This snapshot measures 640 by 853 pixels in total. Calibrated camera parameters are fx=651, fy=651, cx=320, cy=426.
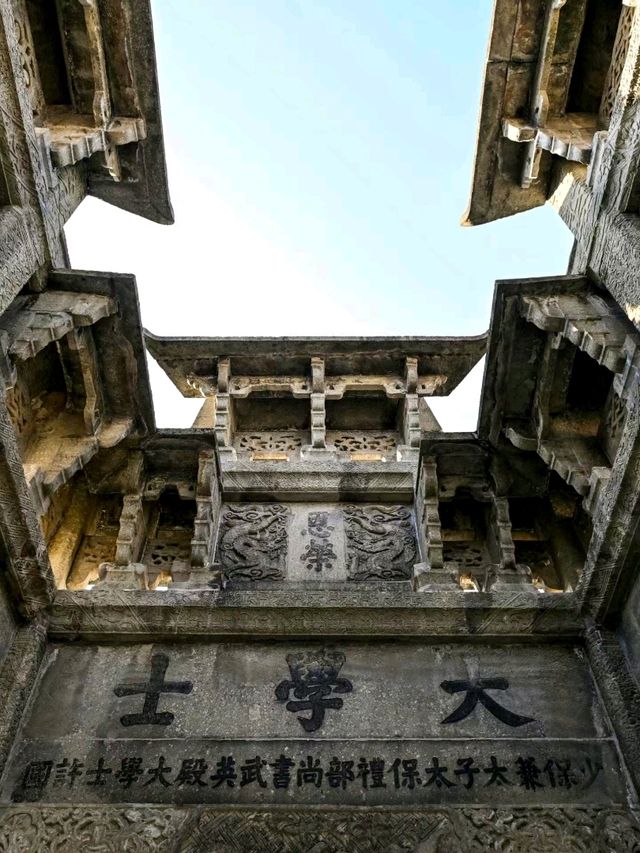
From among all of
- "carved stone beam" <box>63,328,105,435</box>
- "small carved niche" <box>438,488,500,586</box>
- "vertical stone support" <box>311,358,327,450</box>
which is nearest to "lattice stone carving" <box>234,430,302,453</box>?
"vertical stone support" <box>311,358,327,450</box>

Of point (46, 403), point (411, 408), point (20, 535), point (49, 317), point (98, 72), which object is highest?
point (98, 72)

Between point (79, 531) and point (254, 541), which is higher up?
point (79, 531)

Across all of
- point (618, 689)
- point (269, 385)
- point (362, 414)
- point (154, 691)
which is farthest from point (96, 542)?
point (618, 689)

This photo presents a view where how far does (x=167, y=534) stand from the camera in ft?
26.1

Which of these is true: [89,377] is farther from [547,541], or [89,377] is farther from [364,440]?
[547,541]

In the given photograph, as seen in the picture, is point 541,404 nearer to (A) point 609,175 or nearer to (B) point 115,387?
(A) point 609,175

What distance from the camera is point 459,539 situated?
782 centimetres

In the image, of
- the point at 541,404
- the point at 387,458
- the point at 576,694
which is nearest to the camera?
the point at 576,694

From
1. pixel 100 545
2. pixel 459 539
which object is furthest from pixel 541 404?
pixel 100 545

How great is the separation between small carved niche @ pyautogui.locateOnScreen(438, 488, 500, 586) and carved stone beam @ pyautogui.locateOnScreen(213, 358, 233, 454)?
3.13 metres

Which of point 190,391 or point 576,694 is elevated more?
point 576,694

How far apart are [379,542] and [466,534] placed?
1.06 m

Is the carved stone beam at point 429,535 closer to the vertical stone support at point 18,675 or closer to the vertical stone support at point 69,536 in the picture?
the vertical stone support at point 18,675

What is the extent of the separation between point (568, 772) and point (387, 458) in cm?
511
